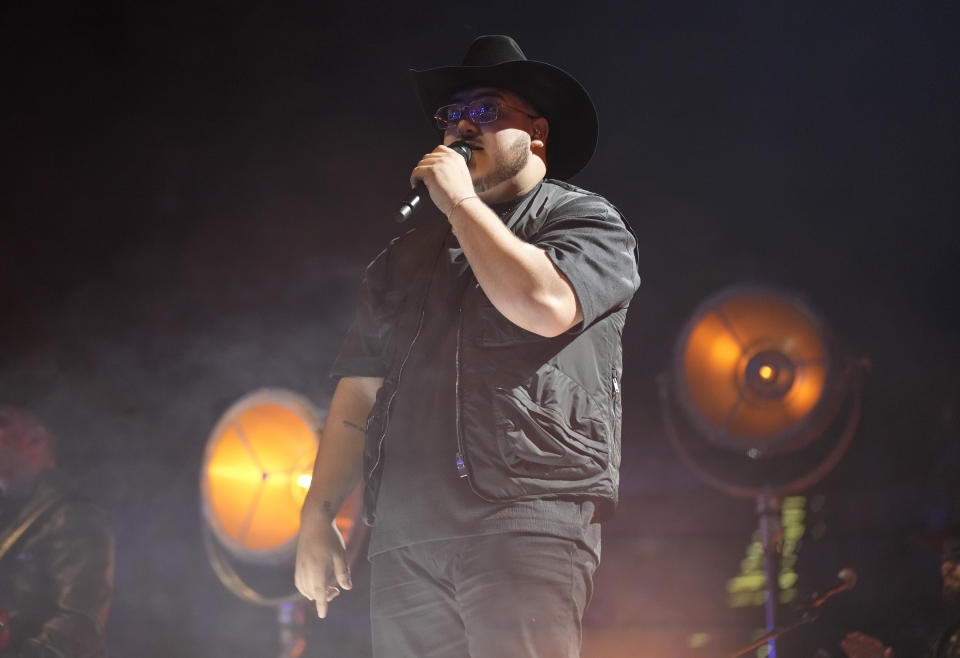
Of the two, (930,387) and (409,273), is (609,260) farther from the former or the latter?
(930,387)

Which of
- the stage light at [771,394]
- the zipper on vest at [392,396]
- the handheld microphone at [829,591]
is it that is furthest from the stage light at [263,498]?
the zipper on vest at [392,396]

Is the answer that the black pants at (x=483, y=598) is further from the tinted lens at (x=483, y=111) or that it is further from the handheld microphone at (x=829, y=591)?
the handheld microphone at (x=829, y=591)

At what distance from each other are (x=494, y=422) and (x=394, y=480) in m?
0.22

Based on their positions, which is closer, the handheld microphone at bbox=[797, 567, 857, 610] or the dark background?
the dark background

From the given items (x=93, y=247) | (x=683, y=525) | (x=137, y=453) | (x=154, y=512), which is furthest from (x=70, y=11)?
(x=683, y=525)

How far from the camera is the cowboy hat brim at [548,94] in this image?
1.75 m

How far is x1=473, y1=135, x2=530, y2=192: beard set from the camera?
1618 mm

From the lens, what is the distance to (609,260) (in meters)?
1.43

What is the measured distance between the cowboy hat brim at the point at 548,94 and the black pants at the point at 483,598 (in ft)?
3.00

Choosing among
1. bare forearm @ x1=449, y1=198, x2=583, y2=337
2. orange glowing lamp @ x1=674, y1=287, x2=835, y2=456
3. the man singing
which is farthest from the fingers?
orange glowing lamp @ x1=674, y1=287, x2=835, y2=456

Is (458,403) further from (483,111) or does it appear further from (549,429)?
(483,111)

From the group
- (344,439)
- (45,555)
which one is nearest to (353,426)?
(344,439)

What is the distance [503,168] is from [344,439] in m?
0.60

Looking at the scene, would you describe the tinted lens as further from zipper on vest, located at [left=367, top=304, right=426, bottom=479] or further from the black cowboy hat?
zipper on vest, located at [left=367, top=304, right=426, bottom=479]
